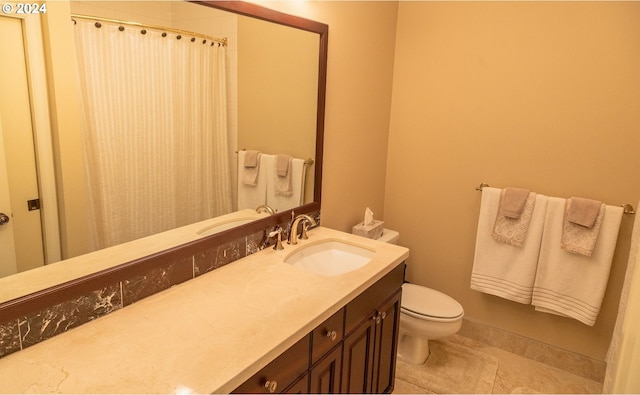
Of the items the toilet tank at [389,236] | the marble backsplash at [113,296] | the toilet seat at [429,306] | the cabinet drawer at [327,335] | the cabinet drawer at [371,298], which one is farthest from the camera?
the toilet tank at [389,236]

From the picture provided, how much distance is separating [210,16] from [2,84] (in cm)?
76

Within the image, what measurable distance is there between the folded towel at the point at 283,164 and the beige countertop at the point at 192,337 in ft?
1.86

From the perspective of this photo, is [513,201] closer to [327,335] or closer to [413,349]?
[413,349]

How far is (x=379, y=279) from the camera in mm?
1781

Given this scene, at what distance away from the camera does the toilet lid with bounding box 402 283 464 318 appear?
92.5 inches

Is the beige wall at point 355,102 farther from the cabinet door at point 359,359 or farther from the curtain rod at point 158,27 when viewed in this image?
the cabinet door at point 359,359

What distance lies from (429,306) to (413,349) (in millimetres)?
335

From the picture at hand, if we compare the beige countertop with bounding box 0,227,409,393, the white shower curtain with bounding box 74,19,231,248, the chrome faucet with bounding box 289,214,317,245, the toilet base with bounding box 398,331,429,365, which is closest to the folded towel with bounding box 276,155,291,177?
the chrome faucet with bounding box 289,214,317,245

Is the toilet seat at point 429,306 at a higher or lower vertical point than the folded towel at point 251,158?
lower

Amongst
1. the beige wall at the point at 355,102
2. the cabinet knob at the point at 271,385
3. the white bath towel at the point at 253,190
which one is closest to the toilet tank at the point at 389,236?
the beige wall at the point at 355,102

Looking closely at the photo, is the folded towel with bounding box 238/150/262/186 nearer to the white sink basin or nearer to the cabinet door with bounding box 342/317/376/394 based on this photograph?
the white sink basin

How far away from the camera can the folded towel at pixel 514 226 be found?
2.41 m

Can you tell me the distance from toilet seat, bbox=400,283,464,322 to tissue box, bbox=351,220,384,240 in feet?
1.29

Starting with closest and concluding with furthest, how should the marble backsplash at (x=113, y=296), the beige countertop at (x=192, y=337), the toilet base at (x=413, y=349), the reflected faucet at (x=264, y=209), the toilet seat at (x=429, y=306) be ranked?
the beige countertop at (x=192, y=337)
the marble backsplash at (x=113, y=296)
the reflected faucet at (x=264, y=209)
the toilet seat at (x=429, y=306)
the toilet base at (x=413, y=349)
